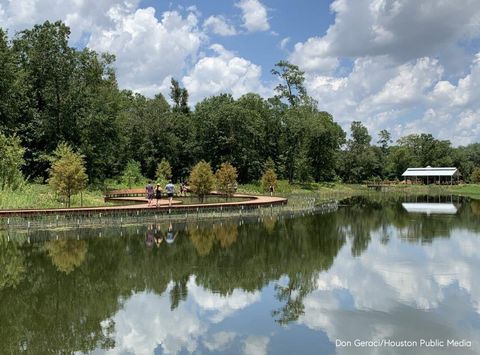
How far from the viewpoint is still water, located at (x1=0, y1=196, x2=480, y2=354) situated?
12320 millimetres

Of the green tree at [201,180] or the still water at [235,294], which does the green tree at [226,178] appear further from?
the still water at [235,294]

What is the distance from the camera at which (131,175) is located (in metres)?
67.2

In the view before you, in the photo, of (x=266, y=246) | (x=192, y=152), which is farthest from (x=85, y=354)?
(x=192, y=152)

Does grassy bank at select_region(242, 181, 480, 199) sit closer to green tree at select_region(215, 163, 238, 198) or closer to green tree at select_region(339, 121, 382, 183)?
green tree at select_region(339, 121, 382, 183)

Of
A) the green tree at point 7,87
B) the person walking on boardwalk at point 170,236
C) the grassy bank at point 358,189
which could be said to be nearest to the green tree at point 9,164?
the green tree at point 7,87

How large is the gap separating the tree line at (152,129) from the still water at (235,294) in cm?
2073

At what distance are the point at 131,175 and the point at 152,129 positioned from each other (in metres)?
14.3

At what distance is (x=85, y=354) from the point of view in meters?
11.6

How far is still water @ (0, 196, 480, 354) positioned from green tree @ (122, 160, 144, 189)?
1472 inches

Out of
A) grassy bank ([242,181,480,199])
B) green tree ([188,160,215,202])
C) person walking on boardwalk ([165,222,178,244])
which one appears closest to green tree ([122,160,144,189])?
grassy bank ([242,181,480,199])

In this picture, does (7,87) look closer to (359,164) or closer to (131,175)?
(131,175)

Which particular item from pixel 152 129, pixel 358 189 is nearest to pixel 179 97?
pixel 152 129

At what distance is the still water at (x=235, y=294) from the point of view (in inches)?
485

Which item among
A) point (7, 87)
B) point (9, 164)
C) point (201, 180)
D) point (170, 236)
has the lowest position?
point (170, 236)
